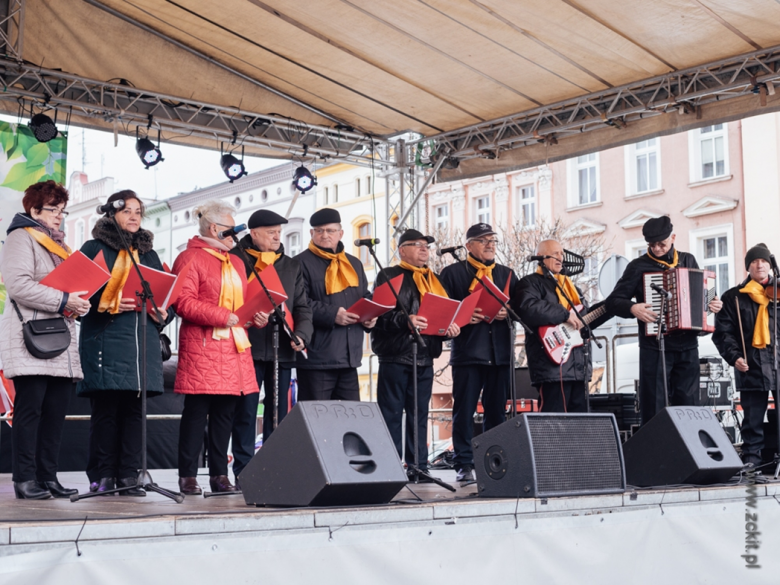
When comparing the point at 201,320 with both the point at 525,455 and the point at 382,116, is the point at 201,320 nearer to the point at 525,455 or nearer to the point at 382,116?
the point at 525,455

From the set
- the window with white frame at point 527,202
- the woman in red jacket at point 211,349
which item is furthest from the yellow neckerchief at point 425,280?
the window with white frame at point 527,202

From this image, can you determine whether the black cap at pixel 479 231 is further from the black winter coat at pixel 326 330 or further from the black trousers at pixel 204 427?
the black trousers at pixel 204 427

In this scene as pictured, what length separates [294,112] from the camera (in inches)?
320

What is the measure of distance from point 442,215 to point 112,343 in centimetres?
2432

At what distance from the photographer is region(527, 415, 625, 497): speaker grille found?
3.96 meters

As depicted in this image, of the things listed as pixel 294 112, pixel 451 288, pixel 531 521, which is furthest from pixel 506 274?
pixel 294 112

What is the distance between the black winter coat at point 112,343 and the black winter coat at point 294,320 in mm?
705

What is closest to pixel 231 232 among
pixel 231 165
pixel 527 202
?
pixel 231 165

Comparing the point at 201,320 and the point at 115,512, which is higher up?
the point at 201,320

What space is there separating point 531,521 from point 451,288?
2451 millimetres

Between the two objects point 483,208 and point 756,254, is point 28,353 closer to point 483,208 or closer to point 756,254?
point 756,254

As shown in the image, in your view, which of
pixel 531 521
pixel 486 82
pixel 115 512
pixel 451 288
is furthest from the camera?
pixel 486 82

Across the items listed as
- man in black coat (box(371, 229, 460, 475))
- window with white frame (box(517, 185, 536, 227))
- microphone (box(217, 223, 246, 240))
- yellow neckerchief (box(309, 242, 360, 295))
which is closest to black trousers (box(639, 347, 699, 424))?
man in black coat (box(371, 229, 460, 475))

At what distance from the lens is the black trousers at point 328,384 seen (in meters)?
5.19
